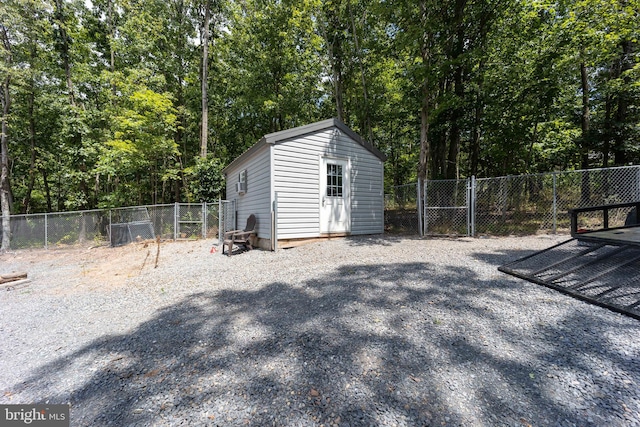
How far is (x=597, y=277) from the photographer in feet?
9.08

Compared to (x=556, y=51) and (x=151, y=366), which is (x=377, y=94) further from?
(x=151, y=366)

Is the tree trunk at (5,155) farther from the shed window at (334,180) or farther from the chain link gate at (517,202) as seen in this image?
the chain link gate at (517,202)

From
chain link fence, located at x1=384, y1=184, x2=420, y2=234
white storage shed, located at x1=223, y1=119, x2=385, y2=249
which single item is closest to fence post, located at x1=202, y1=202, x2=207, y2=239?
white storage shed, located at x1=223, y1=119, x2=385, y2=249

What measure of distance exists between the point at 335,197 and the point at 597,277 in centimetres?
556

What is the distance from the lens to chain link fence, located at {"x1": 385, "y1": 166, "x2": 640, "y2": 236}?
22.8 feet

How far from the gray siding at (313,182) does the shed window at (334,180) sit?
0.37 m

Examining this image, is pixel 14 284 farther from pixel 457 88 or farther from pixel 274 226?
pixel 457 88

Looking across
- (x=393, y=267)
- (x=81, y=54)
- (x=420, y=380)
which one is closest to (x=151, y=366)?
(x=420, y=380)

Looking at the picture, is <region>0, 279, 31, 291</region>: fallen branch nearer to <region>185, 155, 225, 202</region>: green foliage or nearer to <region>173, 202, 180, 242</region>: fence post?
<region>173, 202, 180, 242</region>: fence post

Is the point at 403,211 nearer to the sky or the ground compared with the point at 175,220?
nearer to the sky

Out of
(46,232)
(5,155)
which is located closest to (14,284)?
(46,232)

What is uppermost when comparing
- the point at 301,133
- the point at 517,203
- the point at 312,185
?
the point at 301,133

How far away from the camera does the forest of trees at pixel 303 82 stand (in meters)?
8.45

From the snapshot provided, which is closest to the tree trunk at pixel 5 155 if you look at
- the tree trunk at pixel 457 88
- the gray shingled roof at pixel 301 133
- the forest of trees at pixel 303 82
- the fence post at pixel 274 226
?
the forest of trees at pixel 303 82
